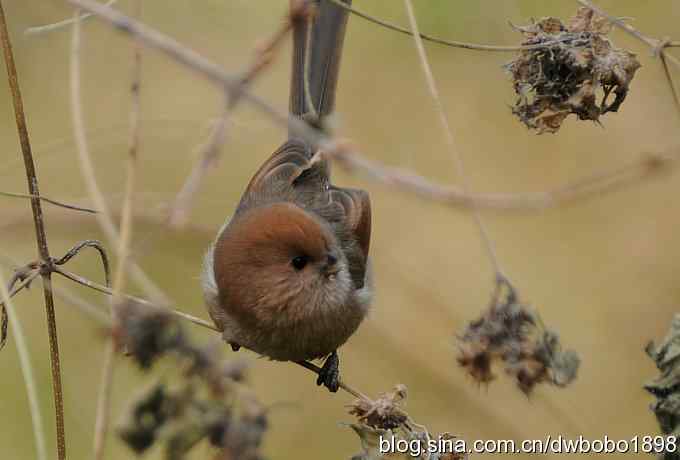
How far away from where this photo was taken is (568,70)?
258cm

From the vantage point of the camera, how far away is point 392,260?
15.0 ft

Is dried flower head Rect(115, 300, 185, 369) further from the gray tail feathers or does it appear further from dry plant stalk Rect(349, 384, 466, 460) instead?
the gray tail feathers

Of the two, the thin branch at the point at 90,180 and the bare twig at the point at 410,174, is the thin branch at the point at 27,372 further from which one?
the bare twig at the point at 410,174

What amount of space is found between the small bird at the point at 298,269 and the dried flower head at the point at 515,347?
3.80 ft

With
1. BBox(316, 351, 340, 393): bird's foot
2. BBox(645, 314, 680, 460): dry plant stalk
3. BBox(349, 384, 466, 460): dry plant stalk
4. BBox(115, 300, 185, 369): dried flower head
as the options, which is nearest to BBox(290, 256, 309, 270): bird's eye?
BBox(316, 351, 340, 393): bird's foot

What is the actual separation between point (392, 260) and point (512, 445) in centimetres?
150

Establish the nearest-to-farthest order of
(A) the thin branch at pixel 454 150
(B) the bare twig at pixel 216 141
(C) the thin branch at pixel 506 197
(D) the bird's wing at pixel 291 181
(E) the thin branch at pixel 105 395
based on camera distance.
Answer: (C) the thin branch at pixel 506 197, (B) the bare twig at pixel 216 141, (E) the thin branch at pixel 105 395, (A) the thin branch at pixel 454 150, (D) the bird's wing at pixel 291 181

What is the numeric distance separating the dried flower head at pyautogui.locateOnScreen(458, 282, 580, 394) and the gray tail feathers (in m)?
1.77

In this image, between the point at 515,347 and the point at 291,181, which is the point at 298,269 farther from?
the point at 515,347

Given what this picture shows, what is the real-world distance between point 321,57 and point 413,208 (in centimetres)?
182

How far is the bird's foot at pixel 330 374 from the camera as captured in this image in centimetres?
377

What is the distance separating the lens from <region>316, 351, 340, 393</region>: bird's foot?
3766 mm

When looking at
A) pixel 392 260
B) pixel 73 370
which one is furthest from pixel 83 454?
pixel 392 260

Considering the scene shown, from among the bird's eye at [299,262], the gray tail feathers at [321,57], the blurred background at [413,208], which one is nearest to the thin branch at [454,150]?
the bird's eye at [299,262]
